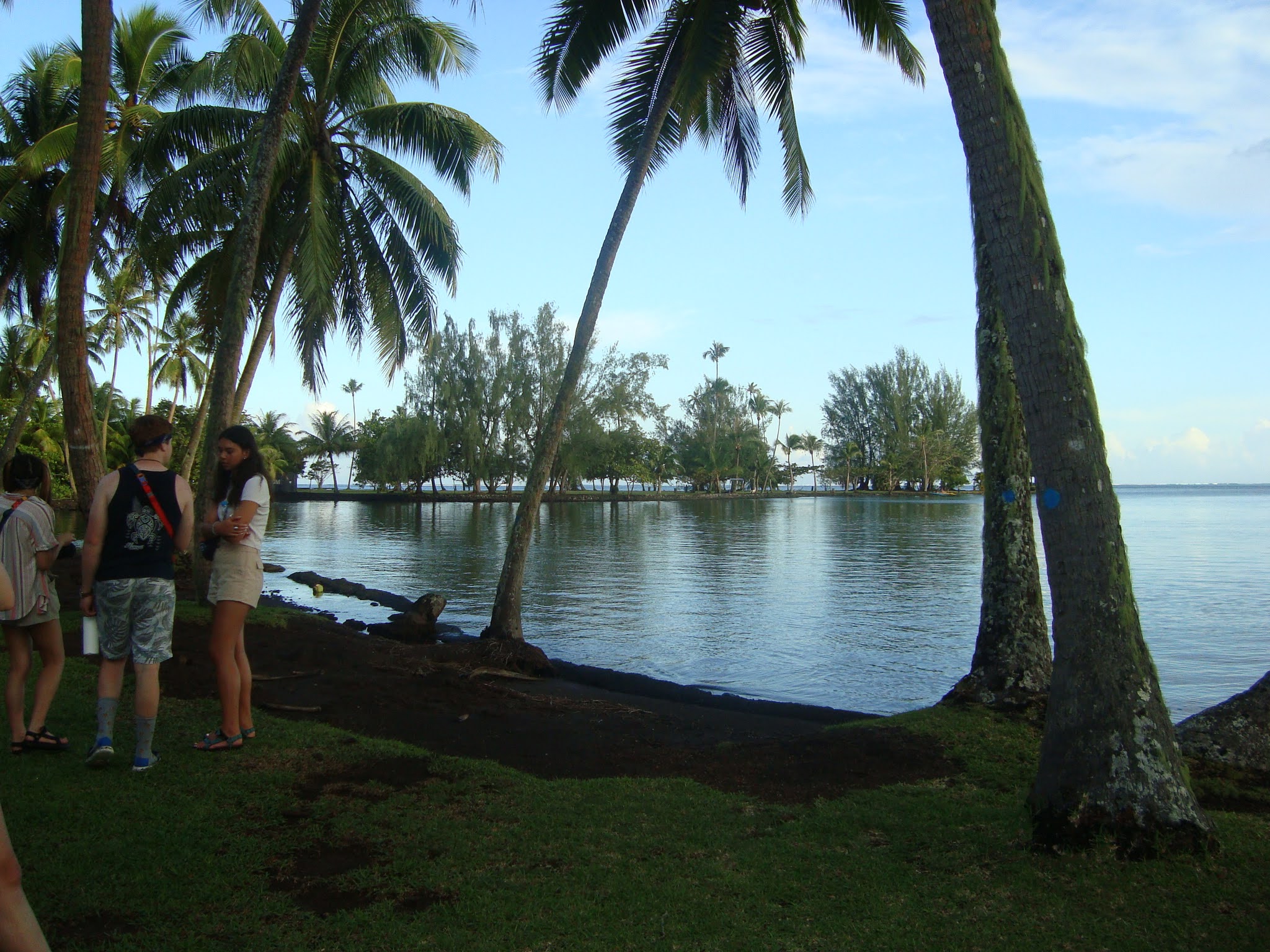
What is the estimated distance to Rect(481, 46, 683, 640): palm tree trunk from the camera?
1080 cm

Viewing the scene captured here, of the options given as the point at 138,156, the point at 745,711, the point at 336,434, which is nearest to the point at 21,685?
the point at 745,711

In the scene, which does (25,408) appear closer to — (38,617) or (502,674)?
(502,674)

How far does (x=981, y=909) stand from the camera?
3477 mm

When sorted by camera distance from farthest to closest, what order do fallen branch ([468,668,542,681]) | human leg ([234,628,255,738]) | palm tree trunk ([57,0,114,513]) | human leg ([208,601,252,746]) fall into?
1. palm tree trunk ([57,0,114,513])
2. fallen branch ([468,668,542,681])
3. human leg ([234,628,255,738])
4. human leg ([208,601,252,746])

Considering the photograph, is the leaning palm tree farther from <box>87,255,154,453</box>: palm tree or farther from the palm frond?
<box>87,255,154,453</box>: palm tree

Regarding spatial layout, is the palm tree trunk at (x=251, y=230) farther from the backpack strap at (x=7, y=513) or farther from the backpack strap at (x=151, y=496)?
the backpack strap at (x=151, y=496)

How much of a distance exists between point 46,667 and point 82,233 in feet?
23.7

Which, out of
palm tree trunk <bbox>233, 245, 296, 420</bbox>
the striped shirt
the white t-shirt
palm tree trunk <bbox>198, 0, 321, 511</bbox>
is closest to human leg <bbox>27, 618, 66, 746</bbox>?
the striped shirt

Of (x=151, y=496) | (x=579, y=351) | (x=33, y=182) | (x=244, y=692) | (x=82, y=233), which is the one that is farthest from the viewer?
(x=33, y=182)

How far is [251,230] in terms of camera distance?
10062 millimetres

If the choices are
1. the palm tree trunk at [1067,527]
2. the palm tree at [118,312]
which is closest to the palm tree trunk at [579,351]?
the palm tree trunk at [1067,527]

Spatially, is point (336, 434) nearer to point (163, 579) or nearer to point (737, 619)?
point (737, 619)

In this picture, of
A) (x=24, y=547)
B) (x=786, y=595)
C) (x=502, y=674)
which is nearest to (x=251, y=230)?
(x=502, y=674)

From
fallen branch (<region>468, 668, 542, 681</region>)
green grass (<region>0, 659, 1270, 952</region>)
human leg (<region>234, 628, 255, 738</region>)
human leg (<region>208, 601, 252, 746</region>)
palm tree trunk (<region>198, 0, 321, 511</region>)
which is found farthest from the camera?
palm tree trunk (<region>198, 0, 321, 511</region>)
